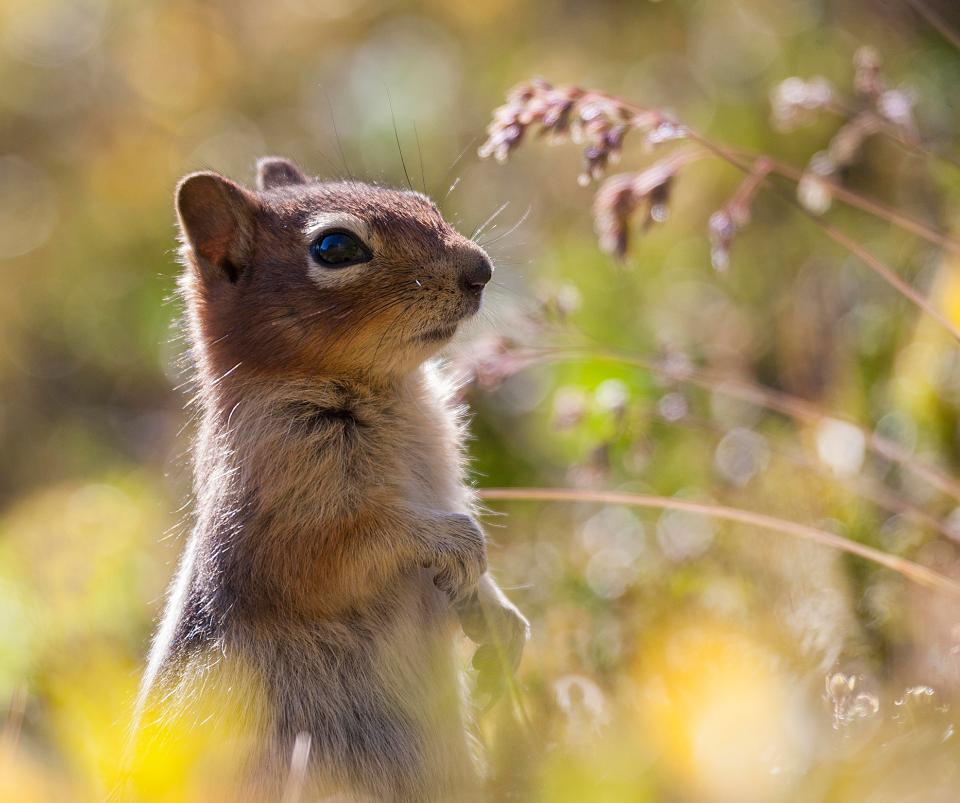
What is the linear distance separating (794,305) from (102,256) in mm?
4163

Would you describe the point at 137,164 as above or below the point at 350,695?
below

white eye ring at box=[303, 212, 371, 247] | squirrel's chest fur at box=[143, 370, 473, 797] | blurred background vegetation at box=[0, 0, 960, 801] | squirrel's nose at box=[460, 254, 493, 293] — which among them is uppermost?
white eye ring at box=[303, 212, 371, 247]

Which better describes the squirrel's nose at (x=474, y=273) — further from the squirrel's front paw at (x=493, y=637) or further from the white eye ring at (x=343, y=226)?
the squirrel's front paw at (x=493, y=637)

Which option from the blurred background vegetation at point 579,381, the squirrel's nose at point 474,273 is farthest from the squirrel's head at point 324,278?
the blurred background vegetation at point 579,381

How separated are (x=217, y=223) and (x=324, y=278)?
1.20ft

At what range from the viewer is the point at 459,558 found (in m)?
2.79

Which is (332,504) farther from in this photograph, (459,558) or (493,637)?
(493,637)

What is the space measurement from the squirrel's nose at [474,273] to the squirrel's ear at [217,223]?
60 centimetres

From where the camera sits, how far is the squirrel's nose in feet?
9.61

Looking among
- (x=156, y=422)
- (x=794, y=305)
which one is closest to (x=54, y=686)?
(x=794, y=305)

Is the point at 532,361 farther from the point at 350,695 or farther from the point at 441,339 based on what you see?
the point at 350,695

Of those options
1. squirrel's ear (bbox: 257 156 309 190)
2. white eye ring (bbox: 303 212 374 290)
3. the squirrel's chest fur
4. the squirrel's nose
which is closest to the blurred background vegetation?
the squirrel's chest fur

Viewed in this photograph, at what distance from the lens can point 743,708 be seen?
2.06m

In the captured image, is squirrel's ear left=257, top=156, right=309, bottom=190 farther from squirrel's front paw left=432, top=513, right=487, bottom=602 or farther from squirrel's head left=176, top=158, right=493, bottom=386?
squirrel's front paw left=432, top=513, right=487, bottom=602
